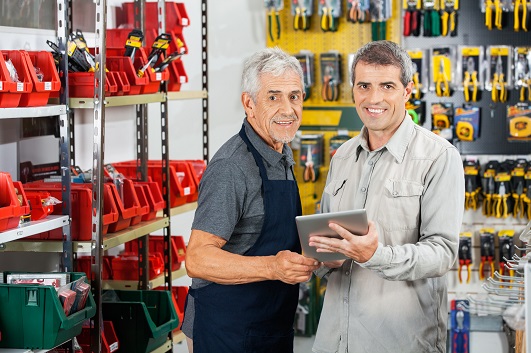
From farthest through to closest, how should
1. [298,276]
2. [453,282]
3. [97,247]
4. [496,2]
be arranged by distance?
[453,282] → [496,2] → [97,247] → [298,276]

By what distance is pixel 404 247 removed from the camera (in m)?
2.78

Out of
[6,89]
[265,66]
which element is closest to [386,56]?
[265,66]

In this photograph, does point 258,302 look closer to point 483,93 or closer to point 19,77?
point 19,77

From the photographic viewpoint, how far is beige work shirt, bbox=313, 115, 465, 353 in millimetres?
2863

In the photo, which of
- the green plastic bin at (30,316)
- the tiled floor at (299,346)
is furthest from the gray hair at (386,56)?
the tiled floor at (299,346)

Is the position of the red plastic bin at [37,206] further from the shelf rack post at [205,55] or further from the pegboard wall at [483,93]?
the pegboard wall at [483,93]

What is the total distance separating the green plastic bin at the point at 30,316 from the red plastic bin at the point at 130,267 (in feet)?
4.21

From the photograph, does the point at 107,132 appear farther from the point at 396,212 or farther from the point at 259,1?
the point at 396,212

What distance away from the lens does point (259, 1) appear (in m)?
6.91

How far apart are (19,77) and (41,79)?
0.13 m

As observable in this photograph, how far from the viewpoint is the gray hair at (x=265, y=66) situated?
3154 millimetres

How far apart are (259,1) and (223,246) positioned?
4.14 m

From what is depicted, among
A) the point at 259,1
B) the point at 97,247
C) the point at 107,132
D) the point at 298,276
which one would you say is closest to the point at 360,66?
the point at 298,276

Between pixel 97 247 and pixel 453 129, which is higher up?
pixel 453 129
